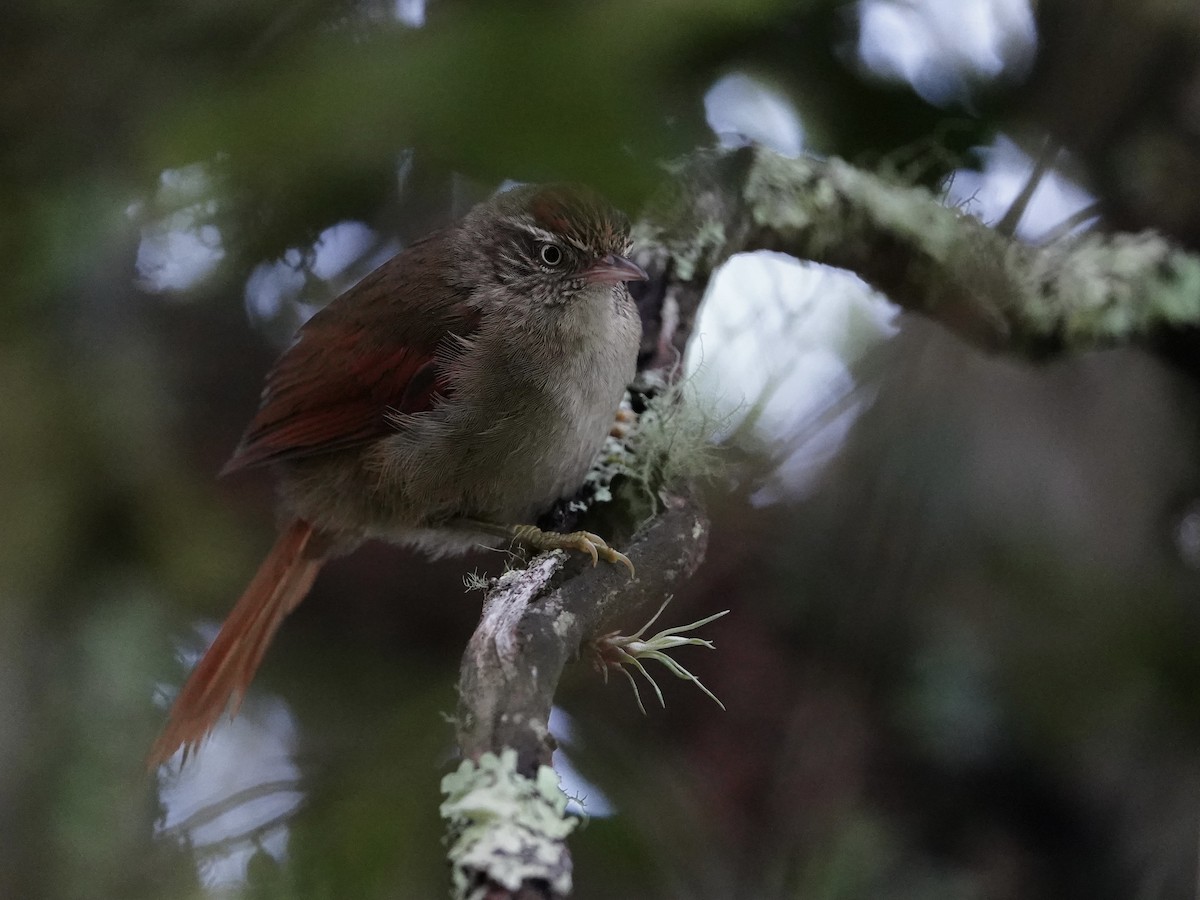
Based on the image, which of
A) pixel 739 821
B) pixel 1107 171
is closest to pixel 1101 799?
pixel 739 821

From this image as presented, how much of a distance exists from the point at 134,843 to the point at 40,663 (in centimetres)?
47

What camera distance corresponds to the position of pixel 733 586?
2551 mm

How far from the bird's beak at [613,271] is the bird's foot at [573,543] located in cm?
57

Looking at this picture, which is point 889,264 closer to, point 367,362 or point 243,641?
point 367,362

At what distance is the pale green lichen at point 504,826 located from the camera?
100cm

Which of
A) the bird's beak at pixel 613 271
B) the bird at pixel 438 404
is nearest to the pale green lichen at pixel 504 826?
the bird at pixel 438 404

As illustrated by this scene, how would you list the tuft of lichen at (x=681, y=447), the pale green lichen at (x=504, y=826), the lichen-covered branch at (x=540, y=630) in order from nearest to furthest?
the pale green lichen at (x=504, y=826)
the lichen-covered branch at (x=540, y=630)
the tuft of lichen at (x=681, y=447)

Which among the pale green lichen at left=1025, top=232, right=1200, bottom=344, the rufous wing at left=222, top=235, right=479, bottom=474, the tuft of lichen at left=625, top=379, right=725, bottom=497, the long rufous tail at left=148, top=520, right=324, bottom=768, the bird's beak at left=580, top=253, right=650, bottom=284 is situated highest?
the pale green lichen at left=1025, top=232, right=1200, bottom=344

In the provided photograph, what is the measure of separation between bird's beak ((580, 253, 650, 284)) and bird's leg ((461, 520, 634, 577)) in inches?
22.6

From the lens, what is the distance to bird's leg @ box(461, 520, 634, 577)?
66.4 inches

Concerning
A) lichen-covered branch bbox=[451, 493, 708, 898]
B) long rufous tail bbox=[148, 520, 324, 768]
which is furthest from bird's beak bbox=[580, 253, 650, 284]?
long rufous tail bbox=[148, 520, 324, 768]

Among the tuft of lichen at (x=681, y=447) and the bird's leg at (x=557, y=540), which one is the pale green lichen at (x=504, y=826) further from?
the tuft of lichen at (x=681, y=447)

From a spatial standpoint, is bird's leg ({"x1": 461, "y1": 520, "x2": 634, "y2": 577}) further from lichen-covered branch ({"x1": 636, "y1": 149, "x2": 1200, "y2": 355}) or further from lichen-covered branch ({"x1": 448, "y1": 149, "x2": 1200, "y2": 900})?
lichen-covered branch ({"x1": 636, "y1": 149, "x2": 1200, "y2": 355})

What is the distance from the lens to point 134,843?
2.02 meters
